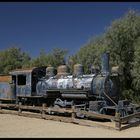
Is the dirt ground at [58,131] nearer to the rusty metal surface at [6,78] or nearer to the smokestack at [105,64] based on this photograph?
A: the smokestack at [105,64]

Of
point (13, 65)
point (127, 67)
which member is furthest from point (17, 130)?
point (13, 65)

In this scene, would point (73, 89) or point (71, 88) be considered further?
point (71, 88)

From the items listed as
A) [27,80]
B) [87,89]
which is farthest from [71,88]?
[27,80]

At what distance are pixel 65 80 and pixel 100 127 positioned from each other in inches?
230

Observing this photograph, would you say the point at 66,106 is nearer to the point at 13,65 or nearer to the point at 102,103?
the point at 102,103

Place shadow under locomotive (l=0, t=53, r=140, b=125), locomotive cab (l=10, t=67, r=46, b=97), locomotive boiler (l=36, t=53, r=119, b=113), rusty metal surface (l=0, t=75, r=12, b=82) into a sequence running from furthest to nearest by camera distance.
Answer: rusty metal surface (l=0, t=75, r=12, b=82) → locomotive cab (l=10, t=67, r=46, b=97) → locomotive boiler (l=36, t=53, r=119, b=113) → shadow under locomotive (l=0, t=53, r=140, b=125)

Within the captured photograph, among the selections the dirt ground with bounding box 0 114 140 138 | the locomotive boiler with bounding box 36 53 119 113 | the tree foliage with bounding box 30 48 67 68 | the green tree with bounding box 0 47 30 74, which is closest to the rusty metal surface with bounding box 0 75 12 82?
the locomotive boiler with bounding box 36 53 119 113

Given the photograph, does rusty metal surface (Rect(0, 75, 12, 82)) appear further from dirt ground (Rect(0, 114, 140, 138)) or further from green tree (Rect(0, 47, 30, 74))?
green tree (Rect(0, 47, 30, 74))

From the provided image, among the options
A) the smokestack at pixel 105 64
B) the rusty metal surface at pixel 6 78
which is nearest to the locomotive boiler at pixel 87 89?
the smokestack at pixel 105 64

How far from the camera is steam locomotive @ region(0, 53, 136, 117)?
17.5 metres

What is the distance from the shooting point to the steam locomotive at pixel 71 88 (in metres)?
17.5

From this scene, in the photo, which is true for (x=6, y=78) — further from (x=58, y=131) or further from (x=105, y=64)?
(x=58, y=131)

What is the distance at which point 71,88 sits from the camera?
18.9 meters

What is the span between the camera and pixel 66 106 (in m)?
19.3
